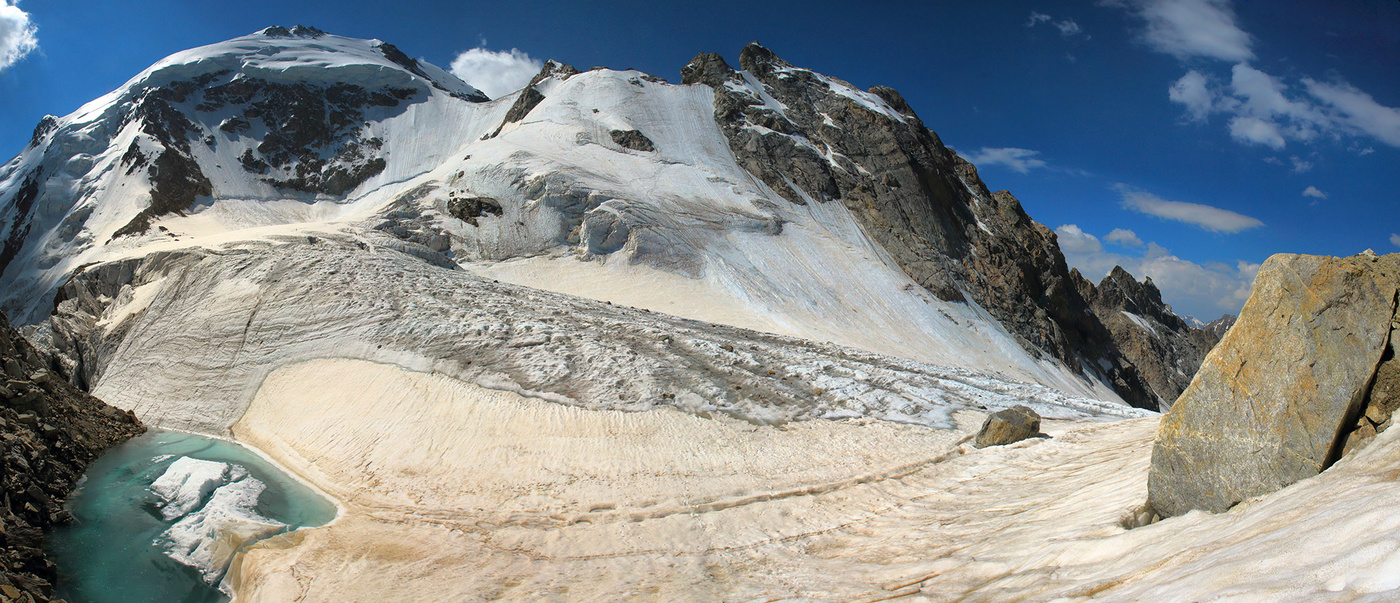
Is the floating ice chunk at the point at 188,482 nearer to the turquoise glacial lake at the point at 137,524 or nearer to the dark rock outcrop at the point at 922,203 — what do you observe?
the turquoise glacial lake at the point at 137,524

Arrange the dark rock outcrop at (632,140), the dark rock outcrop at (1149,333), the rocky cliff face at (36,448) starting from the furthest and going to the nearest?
the dark rock outcrop at (1149,333)
the dark rock outcrop at (632,140)
the rocky cliff face at (36,448)

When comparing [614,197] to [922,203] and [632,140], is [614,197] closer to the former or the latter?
[632,140]

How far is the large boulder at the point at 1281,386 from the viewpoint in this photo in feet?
12.7

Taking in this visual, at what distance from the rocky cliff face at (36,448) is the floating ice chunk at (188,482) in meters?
1.10

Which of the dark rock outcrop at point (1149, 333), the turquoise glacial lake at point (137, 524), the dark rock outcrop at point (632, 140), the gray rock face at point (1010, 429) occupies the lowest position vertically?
the turquoise glacial lake at point (137, 524)

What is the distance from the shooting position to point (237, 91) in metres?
55.8

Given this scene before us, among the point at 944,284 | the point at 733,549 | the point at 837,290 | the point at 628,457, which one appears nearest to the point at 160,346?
the point at 628,457

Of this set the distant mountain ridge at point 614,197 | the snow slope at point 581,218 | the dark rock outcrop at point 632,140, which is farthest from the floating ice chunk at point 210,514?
the dark rock outcrop at point 632,140

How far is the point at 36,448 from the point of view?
31.9 ft

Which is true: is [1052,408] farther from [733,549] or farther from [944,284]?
[944,284]

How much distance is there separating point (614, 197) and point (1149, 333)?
2156 inches

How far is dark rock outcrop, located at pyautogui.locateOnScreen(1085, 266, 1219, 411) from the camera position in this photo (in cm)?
5812

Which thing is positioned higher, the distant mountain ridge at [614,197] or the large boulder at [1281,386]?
the distant mountain ridge at [614,197]

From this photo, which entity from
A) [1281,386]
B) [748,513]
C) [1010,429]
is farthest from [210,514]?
[1281,386]
